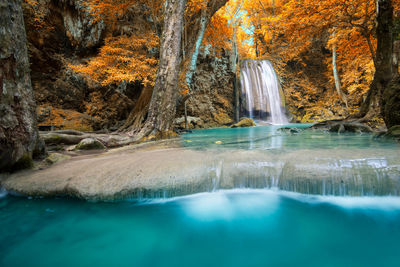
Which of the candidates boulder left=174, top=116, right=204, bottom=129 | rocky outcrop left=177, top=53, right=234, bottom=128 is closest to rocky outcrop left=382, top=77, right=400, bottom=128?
boulder left=174, top=116, right=204, bottom=129

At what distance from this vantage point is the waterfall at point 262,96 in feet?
53.7

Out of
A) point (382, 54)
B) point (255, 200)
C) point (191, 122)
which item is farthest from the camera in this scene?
point (191, 122)

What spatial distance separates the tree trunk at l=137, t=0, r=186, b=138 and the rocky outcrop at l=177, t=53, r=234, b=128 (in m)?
8.84

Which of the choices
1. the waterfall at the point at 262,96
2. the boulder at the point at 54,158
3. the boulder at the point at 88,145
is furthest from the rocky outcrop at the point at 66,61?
the waterfall at the point at 262,96

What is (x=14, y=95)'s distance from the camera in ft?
6.92

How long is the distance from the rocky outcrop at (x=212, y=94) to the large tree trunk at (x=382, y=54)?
413 inches

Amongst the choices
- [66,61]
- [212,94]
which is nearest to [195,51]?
[66,61]

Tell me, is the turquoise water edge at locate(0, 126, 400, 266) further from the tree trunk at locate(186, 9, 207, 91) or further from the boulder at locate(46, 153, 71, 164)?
the tree trunk at locate(186, 9, 207, 91)

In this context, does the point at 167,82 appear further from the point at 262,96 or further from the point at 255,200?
the point at 262,96

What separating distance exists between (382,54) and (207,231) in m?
7.38

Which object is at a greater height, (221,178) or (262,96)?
(262,96)

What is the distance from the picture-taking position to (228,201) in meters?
1.63

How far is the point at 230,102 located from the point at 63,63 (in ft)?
42.0

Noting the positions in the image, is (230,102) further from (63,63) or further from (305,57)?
(63,63)
